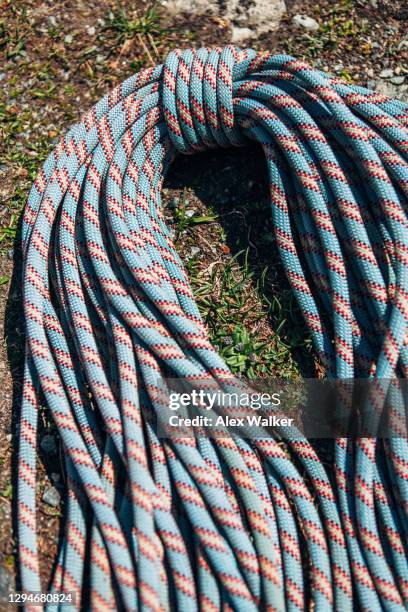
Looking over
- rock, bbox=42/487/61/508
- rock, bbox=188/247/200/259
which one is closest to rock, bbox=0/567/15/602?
rock, bbox=42/487/61/508

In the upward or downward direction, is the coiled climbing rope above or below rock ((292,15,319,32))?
below

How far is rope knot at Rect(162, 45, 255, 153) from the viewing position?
254cm

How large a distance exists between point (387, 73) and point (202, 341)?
1.41 meters

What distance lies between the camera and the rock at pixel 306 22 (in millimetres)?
2996

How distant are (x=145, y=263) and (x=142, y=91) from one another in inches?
26.8

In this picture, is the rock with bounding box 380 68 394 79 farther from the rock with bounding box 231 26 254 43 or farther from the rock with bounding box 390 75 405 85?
the rock with bounding box 231 26 254 43

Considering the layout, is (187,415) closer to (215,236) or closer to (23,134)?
(215,236)

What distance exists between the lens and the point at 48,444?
2363 mm

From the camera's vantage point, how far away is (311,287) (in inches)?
98.5

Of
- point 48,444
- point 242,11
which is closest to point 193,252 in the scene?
point 48,444

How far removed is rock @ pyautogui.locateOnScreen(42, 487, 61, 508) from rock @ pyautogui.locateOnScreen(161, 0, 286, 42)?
1.92 m

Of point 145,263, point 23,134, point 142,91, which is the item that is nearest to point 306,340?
point 145,263

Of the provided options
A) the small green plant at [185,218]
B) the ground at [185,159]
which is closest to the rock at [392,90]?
the ground at [185,159]

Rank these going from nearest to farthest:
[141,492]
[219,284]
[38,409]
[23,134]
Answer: [141,492]
[38,409]
[219,284]
[23,134]
